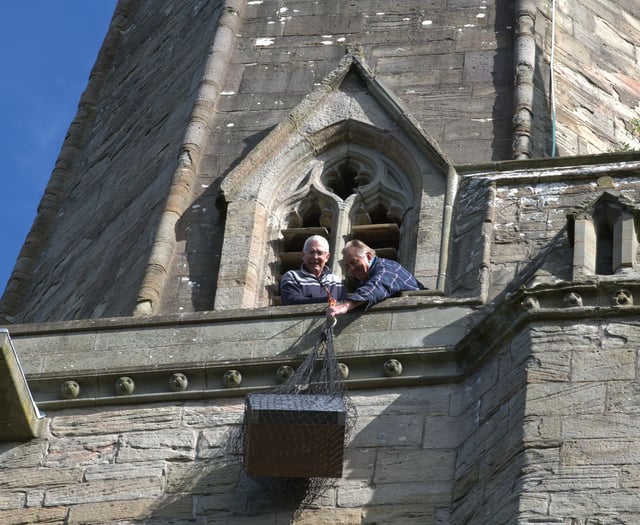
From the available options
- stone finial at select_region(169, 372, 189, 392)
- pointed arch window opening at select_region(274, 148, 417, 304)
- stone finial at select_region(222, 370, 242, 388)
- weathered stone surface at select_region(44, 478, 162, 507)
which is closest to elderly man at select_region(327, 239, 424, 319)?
stone finial at select_region(222, 370, 242, 388)

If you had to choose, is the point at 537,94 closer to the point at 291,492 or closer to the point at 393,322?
the point at 393,322

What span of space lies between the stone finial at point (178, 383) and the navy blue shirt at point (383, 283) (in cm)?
115

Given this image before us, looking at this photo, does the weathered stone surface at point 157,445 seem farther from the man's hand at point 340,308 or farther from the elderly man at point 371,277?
the elderly man at point 371,277

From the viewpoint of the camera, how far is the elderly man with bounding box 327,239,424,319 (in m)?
15.9

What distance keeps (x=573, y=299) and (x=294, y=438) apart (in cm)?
178

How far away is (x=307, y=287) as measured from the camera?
16688 millimetres

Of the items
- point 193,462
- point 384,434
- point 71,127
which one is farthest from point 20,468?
point 71,127

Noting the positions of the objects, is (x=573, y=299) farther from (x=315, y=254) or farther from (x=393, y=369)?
(x=315, y=254)

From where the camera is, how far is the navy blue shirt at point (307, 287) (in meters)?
16.6

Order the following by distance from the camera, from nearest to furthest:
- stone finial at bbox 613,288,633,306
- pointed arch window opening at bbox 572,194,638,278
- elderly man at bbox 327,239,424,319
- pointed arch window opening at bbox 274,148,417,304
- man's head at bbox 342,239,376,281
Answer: stone finial at bbox 613,288,633,306
pointed arch window opening at bbox 572,194,638,278
elderly man at bbox 327,239,424,319
man's head at bbox 342,239,376,281
pointed arch window opening at bbox 274,148,417,304

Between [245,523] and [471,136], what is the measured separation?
5102mm

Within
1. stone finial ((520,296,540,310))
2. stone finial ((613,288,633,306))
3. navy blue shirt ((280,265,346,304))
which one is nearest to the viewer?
stone finial ((613,288,633,306))

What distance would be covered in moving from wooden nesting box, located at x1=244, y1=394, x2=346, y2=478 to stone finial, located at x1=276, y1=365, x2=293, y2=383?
3.03 feet

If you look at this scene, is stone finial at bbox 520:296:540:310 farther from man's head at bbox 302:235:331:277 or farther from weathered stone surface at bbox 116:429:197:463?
man's head at bbox 302:235:331:277
